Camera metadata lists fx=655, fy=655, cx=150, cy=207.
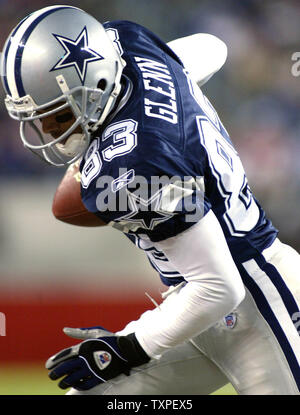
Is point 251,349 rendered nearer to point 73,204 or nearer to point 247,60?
point 73,204

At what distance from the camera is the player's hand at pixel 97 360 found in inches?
50.3

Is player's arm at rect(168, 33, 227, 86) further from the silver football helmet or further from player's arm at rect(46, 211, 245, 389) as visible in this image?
player's arm at rect(46, 211, 245, 389)

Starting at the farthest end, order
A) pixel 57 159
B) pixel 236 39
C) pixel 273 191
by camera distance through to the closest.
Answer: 1. pixel 236 39
2. pixel 273 191
3. pixel 57 159

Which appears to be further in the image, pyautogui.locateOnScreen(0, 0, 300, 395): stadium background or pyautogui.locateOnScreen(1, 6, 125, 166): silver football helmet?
pyautogui.locateOnScreen(0, 0, 300, 395): stadium background

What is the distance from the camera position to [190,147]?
44.8 inches

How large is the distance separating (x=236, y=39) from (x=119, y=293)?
4.97 feet

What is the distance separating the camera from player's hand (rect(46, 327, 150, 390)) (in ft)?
4.19

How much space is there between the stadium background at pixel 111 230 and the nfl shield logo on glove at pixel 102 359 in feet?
3.72

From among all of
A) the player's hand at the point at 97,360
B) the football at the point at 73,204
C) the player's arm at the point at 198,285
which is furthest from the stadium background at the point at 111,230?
the player's arm at the point at 198,285

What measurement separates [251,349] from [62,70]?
26.3 inches

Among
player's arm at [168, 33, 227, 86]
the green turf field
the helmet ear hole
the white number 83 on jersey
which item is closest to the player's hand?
the white number 83 on jersey

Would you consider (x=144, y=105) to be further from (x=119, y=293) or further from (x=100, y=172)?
(x=119, y=293)

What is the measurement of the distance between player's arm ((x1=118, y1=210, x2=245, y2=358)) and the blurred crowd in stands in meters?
2.10
